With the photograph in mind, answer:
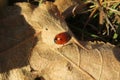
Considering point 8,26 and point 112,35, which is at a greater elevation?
point 8,26

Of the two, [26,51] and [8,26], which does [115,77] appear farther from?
[8,26]

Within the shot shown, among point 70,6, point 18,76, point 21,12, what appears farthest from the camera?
point 70,6

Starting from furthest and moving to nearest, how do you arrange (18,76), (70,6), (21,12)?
(70,6) < (21,12) < (18,76)

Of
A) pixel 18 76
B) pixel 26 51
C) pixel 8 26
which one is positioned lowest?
pixel 18 76

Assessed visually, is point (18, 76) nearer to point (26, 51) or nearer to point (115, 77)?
point (26, 51)

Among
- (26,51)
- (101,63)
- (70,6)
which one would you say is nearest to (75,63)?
(101,63)

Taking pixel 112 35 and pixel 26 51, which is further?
pixel 112 35
